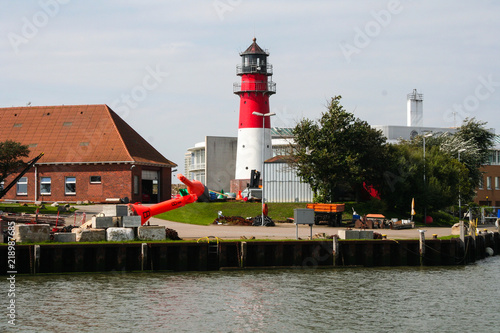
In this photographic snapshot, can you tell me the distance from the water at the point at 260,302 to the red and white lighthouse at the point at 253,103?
3682cm

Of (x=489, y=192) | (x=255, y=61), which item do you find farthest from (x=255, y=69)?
(x=489, y=192)

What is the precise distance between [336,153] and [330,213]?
326 inches

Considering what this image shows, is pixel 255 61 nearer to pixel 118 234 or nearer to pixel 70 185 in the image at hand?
pixel 70 185

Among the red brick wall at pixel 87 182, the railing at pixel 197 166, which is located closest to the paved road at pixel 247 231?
the red brick wall at pixel 87 182

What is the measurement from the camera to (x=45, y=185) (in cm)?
6091

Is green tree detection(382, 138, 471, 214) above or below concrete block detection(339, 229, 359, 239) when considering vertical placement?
above

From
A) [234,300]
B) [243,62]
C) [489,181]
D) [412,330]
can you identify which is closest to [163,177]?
[243,62]

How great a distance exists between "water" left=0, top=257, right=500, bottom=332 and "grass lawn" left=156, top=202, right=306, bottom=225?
1863 cm

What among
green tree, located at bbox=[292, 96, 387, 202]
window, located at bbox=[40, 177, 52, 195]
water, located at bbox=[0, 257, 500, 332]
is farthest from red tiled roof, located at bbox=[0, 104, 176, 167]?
water, located at bbox=[0, 257, 500, 332]

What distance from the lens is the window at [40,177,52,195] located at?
6072 cm

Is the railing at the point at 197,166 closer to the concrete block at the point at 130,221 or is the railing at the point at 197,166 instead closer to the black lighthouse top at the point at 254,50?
the black lighthouse top at the point at 254,50

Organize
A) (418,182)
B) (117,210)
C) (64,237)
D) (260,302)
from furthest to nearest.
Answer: (418,182) → (117,210) → (64,237) → (260,302)

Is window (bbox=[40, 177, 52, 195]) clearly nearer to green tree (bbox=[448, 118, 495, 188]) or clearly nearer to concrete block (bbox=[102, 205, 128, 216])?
concrete block (bbox=[102, 205, 128, 216])

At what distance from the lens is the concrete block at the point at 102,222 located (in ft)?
111
